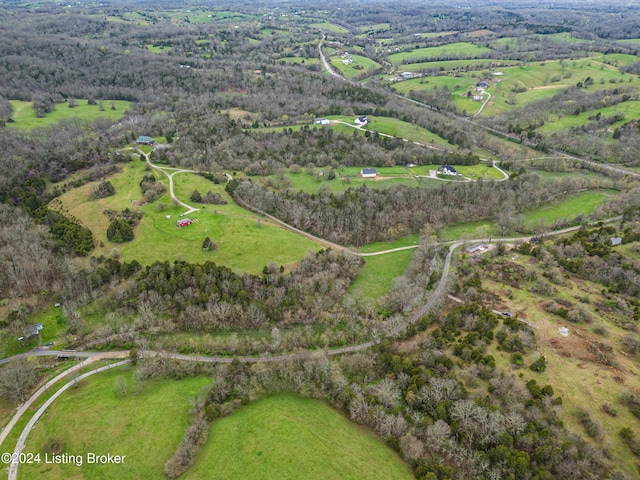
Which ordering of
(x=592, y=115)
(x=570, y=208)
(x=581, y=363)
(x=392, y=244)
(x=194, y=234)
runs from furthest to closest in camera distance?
(x=592, y=115), (x=570, y=208), (x=392, y=244), (x=194, y=234), (x=581, y=363)

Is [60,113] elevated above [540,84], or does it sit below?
below

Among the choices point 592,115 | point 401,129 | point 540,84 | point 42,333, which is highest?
point 540,84

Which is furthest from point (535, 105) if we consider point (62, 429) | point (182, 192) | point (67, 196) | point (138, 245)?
point (62, 429)

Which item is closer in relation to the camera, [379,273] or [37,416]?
[37,416]

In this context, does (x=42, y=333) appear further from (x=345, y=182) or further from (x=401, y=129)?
(x=401, y=129)

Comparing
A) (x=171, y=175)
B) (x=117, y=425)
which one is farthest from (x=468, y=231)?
(x=171, y=175)

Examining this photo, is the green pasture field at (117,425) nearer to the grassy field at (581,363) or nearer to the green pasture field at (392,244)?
the grassy field at (581,363)

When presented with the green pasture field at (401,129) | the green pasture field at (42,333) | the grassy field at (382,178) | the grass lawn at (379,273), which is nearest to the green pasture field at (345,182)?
the grassy field at (382,178)
